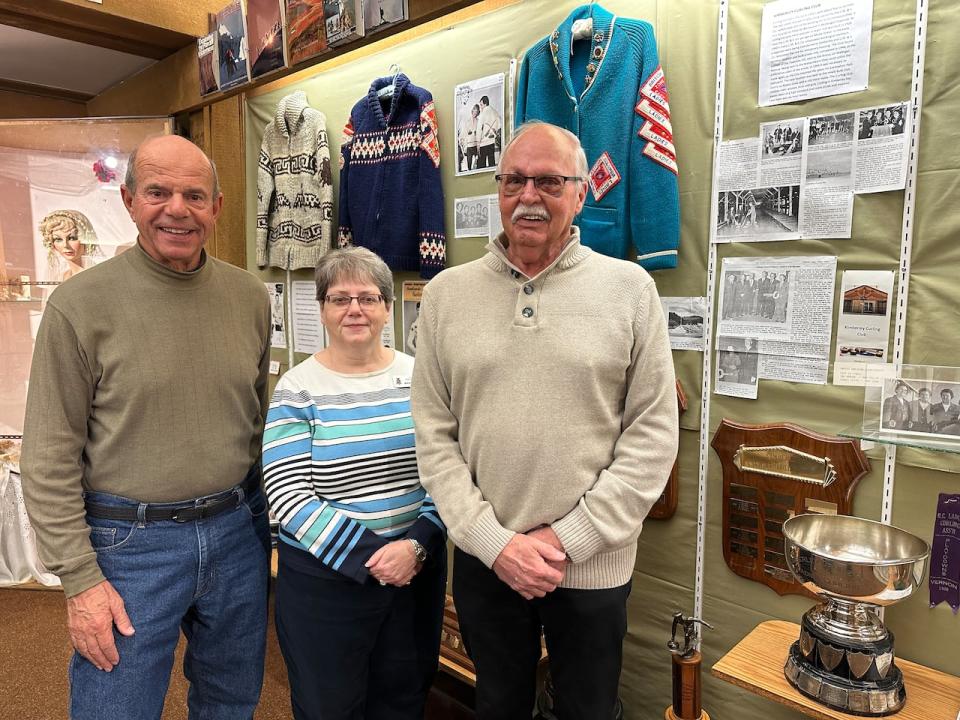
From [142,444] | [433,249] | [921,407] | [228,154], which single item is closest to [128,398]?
[142,444]

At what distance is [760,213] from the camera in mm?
1726

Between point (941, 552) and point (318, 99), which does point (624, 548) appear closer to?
point (941, 552)

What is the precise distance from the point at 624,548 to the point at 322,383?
75cm

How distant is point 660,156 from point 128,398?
1432 mm

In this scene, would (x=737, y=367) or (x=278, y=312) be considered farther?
(x=278, y=312)

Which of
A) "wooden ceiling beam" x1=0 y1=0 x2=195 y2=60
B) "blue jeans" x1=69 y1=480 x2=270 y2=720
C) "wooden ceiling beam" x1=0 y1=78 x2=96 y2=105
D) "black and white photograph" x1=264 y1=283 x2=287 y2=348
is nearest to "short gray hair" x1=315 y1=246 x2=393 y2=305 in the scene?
"blue jeans" x1=69 y1=480 x2=270 y2=720

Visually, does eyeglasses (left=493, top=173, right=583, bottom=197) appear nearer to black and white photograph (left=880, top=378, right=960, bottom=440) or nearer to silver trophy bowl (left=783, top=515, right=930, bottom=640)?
black and white photograph (left=880, top=378, right=960, bottom=440)

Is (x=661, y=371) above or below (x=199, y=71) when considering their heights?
below

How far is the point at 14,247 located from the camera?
10.5 ft

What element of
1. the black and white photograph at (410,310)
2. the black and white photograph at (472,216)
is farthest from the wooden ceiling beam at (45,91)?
the black and white photograph at (472,216)

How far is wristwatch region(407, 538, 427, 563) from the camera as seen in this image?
147 centimetres

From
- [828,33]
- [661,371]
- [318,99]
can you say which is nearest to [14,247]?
[318,99]

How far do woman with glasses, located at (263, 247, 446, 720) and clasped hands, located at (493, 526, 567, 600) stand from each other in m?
0.27

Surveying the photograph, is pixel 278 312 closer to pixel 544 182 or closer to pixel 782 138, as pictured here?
pixel 544 182
